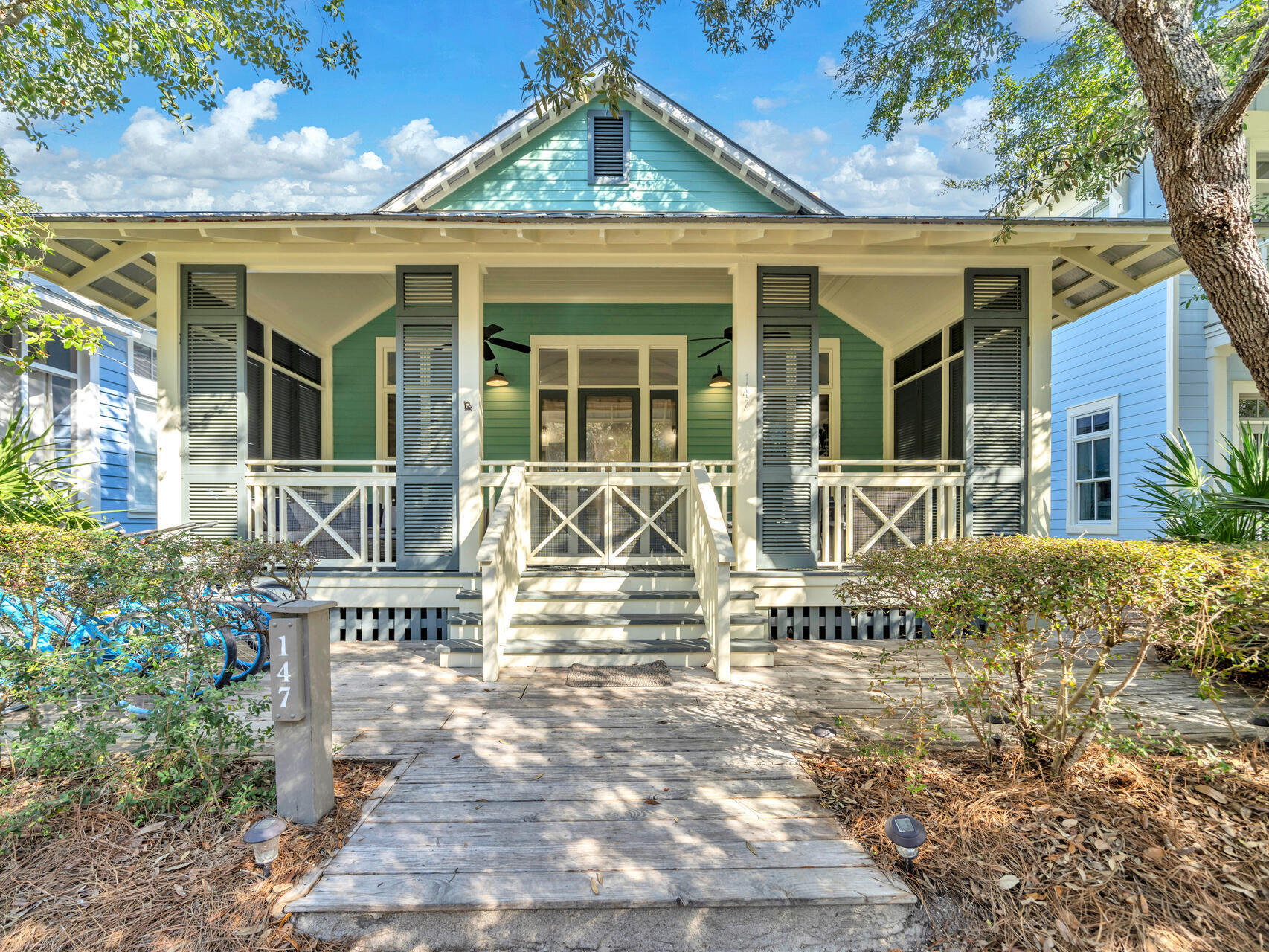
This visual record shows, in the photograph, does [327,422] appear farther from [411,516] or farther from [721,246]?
[721,246]

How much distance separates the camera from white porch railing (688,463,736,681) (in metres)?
4.25

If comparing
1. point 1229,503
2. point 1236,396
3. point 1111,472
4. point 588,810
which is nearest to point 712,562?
point 588,810

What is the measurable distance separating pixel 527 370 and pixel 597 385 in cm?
96

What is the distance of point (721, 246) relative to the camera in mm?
5469

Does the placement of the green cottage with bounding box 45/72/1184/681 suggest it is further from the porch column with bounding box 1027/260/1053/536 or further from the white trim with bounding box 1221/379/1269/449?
the white trim with bounding box 1221/379/1269/449

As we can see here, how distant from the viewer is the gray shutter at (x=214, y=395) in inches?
212

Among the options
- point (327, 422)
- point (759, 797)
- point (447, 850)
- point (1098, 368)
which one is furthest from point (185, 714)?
point (1098, 368)

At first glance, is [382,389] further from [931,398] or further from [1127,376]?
[1127,376]

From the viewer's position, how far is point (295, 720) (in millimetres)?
2340

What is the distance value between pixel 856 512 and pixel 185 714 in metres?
5.20

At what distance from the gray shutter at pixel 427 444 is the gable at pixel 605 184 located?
9.98ft

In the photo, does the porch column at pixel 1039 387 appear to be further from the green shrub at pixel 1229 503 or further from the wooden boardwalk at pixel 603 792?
the wooden boardwalk at pixel 603 792

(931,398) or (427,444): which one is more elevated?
(931,398)

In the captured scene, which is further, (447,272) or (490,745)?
(447,272)
